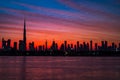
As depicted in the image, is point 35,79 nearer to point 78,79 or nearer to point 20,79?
point 20,79

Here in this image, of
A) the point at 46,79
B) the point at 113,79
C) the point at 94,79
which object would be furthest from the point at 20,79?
the point at 113,79

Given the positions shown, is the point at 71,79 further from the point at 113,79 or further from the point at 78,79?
the point at 113,79

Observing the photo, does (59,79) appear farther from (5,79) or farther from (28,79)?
(5,79)

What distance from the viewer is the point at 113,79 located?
32625 millimetres

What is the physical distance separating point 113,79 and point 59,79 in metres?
6.14

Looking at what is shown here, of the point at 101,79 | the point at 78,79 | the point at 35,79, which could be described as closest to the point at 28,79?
the point at 35,79

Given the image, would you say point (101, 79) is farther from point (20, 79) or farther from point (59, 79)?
point (20, 79)

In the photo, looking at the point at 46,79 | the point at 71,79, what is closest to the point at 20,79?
the point at 46,79

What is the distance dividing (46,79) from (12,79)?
3.88 metres

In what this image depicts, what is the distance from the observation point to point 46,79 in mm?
32344

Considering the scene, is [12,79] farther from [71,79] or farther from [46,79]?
[71,79]

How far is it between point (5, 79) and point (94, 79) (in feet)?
32.9

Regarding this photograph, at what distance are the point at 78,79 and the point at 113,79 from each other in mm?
3983

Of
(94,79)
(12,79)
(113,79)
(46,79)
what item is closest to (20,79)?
(12,79)
